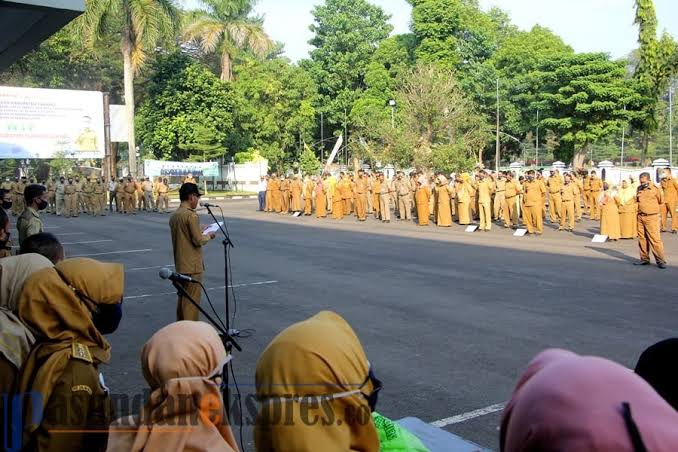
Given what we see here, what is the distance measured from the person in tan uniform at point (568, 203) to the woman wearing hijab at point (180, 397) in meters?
18.1

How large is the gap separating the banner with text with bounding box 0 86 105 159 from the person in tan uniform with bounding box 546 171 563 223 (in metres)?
25.6

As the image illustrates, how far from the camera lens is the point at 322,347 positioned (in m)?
2.19

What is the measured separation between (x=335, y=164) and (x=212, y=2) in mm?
18344

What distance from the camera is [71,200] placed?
98.7ft

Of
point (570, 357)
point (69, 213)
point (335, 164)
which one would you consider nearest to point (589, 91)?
point (335, 164)

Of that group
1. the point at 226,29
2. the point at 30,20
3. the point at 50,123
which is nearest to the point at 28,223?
the point at 30,20

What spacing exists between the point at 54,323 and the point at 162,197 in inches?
1182

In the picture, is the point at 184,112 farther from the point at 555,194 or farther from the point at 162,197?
the point at 555,194

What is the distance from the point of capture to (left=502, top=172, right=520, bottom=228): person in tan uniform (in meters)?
20.5

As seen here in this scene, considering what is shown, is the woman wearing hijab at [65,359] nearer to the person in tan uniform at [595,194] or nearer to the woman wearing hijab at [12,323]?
the woman wearing hijab at [12,323]

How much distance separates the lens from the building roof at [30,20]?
7.23 meters

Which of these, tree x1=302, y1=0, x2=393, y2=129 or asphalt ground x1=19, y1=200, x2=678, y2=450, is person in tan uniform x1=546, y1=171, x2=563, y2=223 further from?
tree x1=302, y1=0, x2=393, y2=129

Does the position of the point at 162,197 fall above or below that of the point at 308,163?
below

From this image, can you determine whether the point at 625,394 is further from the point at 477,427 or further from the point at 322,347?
the point at 477,427
